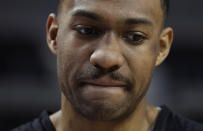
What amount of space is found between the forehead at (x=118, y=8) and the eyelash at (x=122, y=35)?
0.10 m

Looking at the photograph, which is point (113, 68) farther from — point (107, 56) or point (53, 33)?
point (53, 33)

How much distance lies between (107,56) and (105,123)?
20.2 inches

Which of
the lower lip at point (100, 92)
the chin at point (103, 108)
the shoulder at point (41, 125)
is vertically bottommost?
the shoulder at point (41, 125)

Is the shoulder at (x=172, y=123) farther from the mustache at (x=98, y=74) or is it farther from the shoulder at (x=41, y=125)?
the shoulder at (x=41, y=125)

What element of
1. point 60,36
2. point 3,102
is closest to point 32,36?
point 3,102

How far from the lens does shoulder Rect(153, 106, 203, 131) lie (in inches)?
112

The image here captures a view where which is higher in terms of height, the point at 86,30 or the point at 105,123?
the point at 86,30

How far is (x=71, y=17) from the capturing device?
2535 mm

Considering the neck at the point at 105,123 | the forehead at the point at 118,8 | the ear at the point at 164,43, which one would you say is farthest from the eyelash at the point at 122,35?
the neck at the point at 105,123

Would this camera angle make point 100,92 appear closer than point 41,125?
Yes

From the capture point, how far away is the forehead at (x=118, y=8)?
2.42 metres

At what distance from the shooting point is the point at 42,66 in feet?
22.1

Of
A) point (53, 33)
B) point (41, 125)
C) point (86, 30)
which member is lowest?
point (41, 125)

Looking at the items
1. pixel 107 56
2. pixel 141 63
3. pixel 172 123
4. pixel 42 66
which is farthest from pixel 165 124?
pixel 42 66
